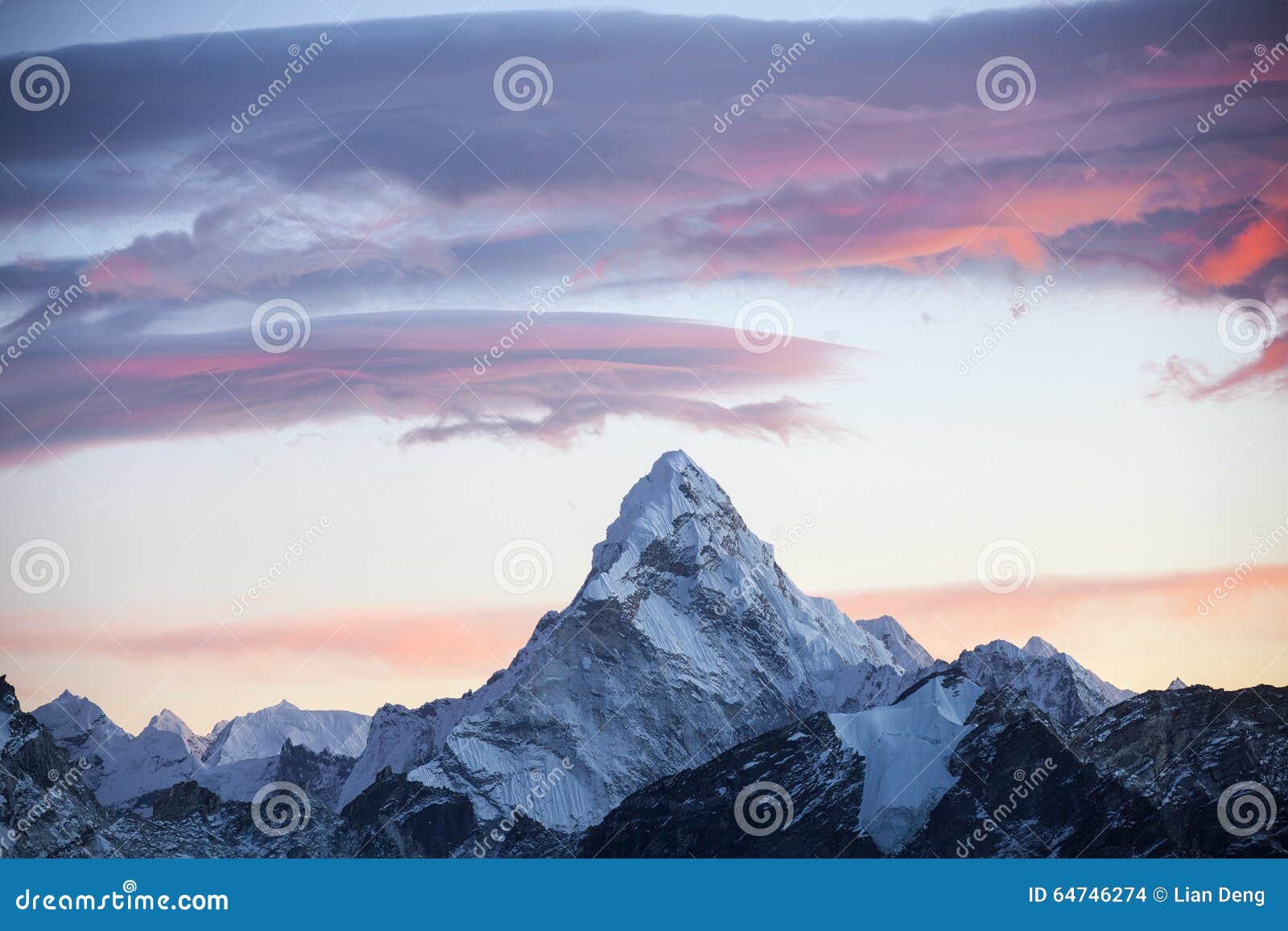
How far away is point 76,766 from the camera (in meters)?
199
